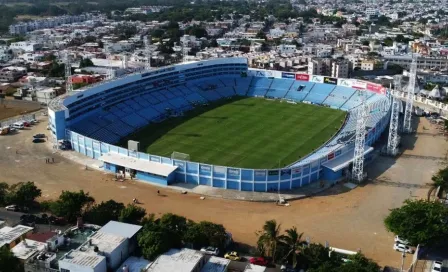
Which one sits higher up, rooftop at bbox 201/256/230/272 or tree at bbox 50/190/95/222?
tree at bbox 50/190/95/222

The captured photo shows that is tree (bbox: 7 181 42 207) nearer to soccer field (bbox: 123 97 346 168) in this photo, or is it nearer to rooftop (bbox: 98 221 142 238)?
rooftop (bbox: 98 221 142 238)

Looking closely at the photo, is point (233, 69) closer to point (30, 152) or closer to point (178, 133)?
point (178, 133)

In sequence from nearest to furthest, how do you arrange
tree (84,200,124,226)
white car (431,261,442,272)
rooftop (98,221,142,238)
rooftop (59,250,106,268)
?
rooftop (59,250,106,268) < white car (431,261,442,272) < rooftop (98,221,142,238) < tree (84,200,124,226)

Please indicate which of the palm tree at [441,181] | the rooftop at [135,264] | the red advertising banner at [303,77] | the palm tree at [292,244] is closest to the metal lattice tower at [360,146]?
the palm tree at [441,181]

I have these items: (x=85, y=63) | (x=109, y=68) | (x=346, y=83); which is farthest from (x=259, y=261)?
(x=85, y=63)

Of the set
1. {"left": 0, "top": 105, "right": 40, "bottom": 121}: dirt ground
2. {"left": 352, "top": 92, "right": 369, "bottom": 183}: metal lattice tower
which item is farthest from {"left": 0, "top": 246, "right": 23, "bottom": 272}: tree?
{"left": 0, "top": 105, "right": 40, "bottom": 121}: dirt ground

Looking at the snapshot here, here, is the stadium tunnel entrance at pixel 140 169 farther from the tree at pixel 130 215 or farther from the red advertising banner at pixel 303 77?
the red advertising banner at pixel 303 77

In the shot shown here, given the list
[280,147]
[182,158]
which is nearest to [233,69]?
[280,147]
